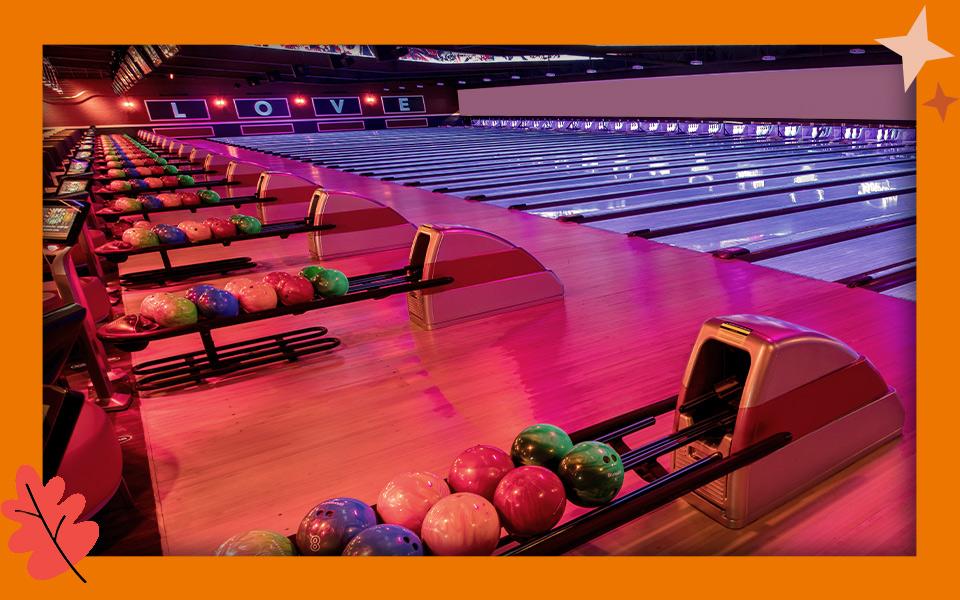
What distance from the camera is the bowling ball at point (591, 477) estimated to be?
110 centimetres

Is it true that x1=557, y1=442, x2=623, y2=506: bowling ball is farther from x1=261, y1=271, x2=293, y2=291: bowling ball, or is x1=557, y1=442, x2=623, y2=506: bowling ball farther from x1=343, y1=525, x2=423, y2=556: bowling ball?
x1=261, y1=271, x2=293, y2=291: bowling ball

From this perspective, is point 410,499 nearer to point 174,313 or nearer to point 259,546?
point 259,546

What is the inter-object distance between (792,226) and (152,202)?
4.22 meters

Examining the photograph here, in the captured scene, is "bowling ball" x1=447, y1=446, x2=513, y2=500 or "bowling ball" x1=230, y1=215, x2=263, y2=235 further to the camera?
"bowling ball" x1=230, y1=215, x2=263, y2=235

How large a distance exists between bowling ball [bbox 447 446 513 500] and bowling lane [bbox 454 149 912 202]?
14.9 feet

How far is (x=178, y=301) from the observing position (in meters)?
1.93

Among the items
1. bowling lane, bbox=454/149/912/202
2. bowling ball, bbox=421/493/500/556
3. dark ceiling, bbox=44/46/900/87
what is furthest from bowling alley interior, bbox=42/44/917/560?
dark ceiling, bbox=44/46/900/87

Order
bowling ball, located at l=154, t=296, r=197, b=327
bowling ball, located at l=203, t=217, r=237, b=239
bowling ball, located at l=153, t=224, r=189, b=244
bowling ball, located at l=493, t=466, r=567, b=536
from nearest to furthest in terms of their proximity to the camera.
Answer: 1. bowling ball, located at l=493, t=466, r=567, b=536
2. bowling ball, located at l=154, t=296, r=197, b=327
3. bowling ball, located at l=153, t=224, r=189, b=244
4. bowling ball, located at l=203, t=217, r=237, b=239

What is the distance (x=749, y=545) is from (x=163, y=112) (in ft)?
65.7

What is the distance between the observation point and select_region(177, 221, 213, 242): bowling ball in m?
3.05

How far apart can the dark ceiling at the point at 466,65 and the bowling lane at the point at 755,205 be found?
1342 millimetres

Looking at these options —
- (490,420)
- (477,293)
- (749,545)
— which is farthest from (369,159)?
(749,545)

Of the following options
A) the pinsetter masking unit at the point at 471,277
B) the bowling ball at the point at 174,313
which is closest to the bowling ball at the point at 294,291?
the bowling ball at the point at 174,313
